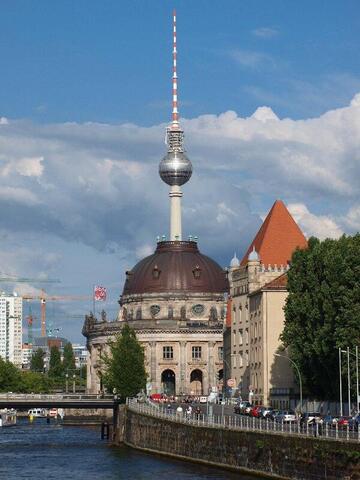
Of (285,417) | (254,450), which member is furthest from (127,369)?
(254,450)

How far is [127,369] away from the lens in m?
176

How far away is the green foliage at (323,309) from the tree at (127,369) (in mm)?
33195

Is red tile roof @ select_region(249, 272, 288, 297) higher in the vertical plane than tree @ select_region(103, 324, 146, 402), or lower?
higher

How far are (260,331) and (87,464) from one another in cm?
5281

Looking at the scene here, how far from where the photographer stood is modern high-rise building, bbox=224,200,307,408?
170m

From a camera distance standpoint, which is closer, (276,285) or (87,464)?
(87,464)

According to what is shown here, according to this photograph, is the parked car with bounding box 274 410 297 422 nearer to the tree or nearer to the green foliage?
the green foliage

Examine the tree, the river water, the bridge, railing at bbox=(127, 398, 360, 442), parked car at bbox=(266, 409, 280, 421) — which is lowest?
the river water

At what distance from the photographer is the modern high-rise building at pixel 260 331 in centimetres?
17038

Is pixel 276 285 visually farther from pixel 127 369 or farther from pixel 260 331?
pixel 127 369

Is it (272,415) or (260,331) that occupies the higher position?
(260,331)

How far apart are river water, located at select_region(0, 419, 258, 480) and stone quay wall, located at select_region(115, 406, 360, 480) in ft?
3.59

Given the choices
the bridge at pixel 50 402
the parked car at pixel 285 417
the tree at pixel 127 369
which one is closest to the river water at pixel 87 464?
the bridge at pixel 50 402

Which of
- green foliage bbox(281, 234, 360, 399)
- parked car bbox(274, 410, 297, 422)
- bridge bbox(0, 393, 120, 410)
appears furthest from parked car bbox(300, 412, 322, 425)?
bridge bbox(0, 393, 120, 410)
